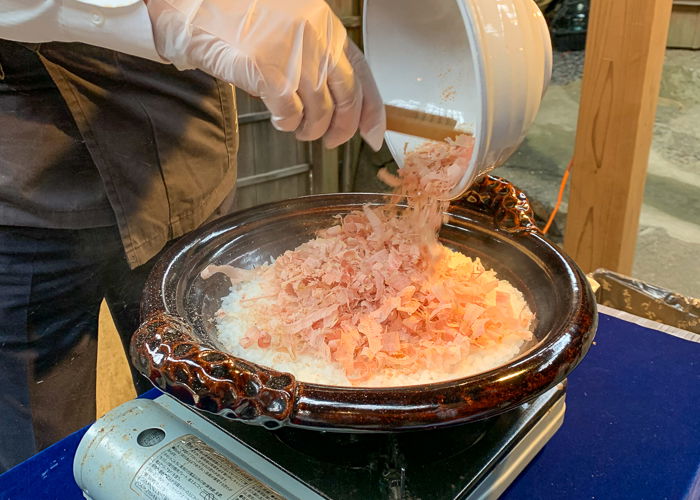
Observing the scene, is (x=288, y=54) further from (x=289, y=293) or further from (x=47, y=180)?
(x=47, y=180)

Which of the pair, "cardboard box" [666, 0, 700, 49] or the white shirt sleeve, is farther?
"cardboard box" [666, 0, 700, 49]

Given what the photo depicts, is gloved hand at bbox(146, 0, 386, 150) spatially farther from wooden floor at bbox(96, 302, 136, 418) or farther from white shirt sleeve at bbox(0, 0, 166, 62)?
wooden floor at bbox(96, 302, 136, 418)

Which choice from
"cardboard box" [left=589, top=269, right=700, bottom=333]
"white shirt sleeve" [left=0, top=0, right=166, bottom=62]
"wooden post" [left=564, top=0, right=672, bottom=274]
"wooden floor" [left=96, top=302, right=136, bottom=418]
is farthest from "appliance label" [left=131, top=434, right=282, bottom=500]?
"wooden post" [left=564, top=0, right=672, bottom=274]

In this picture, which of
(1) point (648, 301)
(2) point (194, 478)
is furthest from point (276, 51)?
(1) point (648, 301)

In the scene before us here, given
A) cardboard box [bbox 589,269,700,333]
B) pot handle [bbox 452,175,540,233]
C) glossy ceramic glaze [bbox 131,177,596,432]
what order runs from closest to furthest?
glossy ceramic glaze [bbox 131,177,596,432] < pot handle [bbox 452,175,540,233] < cardboard box [bbox 589,269,700,333]

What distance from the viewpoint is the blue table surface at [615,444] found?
1.05 metres

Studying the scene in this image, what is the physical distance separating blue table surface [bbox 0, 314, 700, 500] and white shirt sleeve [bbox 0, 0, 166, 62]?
671mm

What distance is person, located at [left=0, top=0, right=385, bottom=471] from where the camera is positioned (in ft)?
3.52

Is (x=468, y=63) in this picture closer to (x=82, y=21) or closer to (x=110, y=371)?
(x=82, y=21)

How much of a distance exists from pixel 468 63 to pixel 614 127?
1.21 meters

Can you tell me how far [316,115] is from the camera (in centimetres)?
115

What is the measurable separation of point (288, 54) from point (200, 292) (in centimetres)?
48

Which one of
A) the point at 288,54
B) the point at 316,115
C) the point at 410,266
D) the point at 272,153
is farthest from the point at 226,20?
the point at 272,153

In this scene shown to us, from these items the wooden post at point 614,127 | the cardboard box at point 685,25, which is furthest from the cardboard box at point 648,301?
the cardboard box at point 685,25
